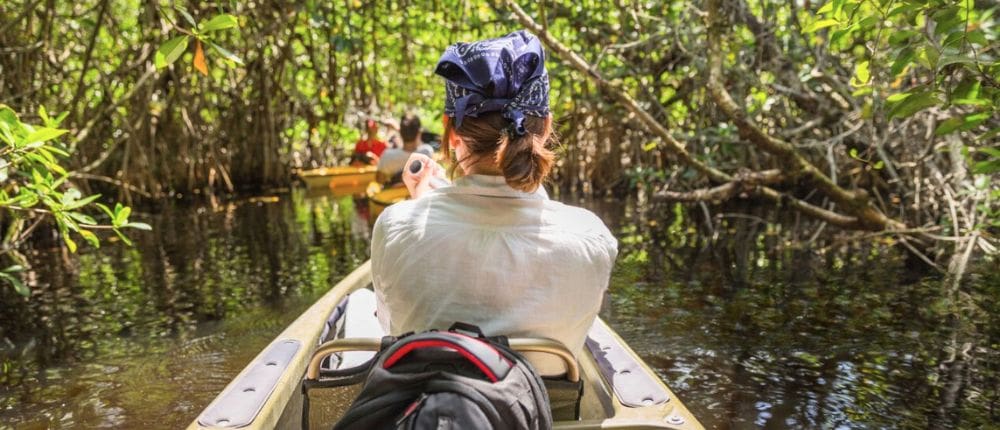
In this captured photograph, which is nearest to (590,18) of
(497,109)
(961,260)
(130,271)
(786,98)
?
(786,98)

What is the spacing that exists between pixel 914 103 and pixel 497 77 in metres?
1.41

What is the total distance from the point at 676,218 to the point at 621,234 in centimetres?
129

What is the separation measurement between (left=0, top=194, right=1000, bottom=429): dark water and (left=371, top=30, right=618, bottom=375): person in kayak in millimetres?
1703

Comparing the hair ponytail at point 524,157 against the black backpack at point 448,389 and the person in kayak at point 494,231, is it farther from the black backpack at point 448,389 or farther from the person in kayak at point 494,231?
the black backpack at point 448,389

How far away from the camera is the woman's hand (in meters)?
2.19

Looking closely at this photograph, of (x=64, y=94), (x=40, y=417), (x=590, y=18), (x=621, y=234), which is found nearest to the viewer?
(x=40, y=417)

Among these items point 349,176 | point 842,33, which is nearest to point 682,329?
point 842,33

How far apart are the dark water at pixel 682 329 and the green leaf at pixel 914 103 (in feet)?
3.81

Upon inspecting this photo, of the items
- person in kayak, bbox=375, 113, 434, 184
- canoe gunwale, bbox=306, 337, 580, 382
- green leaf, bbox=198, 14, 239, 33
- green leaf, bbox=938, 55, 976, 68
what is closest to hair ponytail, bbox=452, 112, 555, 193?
canoe gunwale, bbox=306, 337, 580, 382

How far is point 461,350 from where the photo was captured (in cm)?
131

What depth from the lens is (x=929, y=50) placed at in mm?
2328

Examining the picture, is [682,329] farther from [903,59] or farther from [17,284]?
[17,284]

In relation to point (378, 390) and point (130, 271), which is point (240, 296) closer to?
point (130, 271)

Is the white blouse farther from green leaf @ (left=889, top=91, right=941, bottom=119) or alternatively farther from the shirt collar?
green leaf @ (left=889, top=91, right=941, bottom=119)
